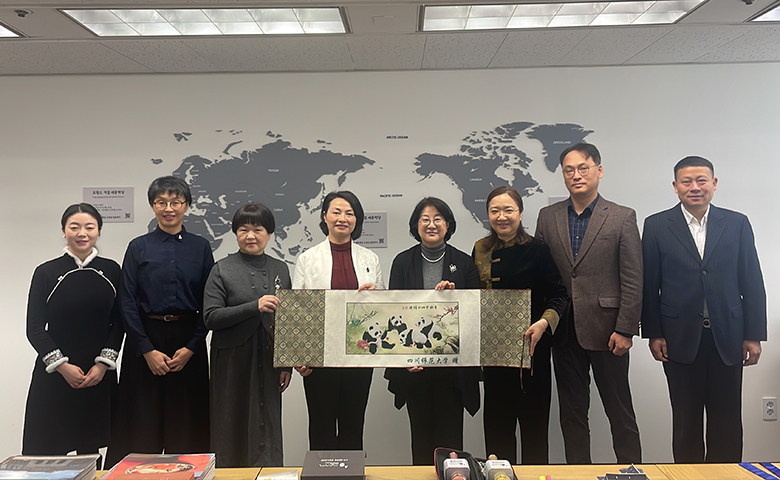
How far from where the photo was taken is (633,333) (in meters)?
2.46

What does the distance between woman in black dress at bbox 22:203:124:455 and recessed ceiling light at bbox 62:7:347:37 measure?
1061 millimetres

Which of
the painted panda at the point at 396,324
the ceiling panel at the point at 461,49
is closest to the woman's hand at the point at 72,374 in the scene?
the painted panda at the point at 396,324

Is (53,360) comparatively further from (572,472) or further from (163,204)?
(572,472)

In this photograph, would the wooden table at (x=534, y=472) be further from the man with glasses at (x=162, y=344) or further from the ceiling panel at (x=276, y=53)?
the ceiling panel at (x=276, y=53)

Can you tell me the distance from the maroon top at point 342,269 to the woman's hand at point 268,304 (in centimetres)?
31

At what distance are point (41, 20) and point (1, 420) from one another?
256 centimetres

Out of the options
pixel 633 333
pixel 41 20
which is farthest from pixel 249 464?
pixel 41 20

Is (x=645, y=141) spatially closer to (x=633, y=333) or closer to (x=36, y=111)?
(x=633, y=333)

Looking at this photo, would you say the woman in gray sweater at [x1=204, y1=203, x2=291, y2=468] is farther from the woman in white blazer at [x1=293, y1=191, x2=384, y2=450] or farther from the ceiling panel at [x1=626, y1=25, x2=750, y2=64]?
the ceiling panel at [x1=626, y1=25, x2=750, y2=64]

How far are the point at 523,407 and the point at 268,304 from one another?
4.76ft

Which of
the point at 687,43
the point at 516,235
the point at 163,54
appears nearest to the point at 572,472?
the point at 516,235

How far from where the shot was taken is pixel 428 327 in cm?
245

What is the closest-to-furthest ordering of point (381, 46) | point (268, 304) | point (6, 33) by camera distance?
point (268, 304), point (6, 33), point (381, 46)

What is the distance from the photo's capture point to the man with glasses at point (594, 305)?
2.48m
